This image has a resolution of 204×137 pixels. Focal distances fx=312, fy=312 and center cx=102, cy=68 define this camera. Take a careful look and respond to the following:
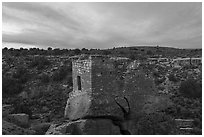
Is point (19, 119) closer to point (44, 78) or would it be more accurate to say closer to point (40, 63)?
point (44, 78)

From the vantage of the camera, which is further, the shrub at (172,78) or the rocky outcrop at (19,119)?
the shrub at (172,78)

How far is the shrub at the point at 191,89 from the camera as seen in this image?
1759 centimetres

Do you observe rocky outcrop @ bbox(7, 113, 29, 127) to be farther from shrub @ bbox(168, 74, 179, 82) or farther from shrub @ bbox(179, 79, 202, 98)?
shrub @ bbox(168, 74, 179, 82)

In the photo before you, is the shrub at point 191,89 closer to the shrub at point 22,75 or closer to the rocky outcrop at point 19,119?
the rocky outcrop at point 19,119

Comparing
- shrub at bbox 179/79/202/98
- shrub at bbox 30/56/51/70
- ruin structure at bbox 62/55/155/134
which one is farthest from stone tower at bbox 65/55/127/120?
shrub at bbox 30/56/51/70

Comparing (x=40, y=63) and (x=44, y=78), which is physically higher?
(x=40, y=63)

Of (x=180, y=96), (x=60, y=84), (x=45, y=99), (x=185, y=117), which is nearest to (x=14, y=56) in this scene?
(x=60, y=84)

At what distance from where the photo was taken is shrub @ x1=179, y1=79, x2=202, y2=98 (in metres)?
17.6

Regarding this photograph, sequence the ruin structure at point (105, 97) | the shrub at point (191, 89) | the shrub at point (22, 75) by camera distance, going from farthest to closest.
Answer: the shrub at point (22, 75) → the shrub at point (191, 89) → the ruin structure at point (105, 97)

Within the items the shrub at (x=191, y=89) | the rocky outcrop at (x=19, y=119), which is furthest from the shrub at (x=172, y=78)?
the rocky outcrop at (x=19, y=119)

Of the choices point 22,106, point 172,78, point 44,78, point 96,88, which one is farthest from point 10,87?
point 96,88

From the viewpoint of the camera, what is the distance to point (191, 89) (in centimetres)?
1777

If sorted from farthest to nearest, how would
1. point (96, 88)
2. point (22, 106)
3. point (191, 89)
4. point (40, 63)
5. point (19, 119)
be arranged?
point (40, 63) < point (191, 89) < point (22, 106) < point (19, 119) < point (96, 88)

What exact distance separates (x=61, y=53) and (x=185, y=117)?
20577mm
